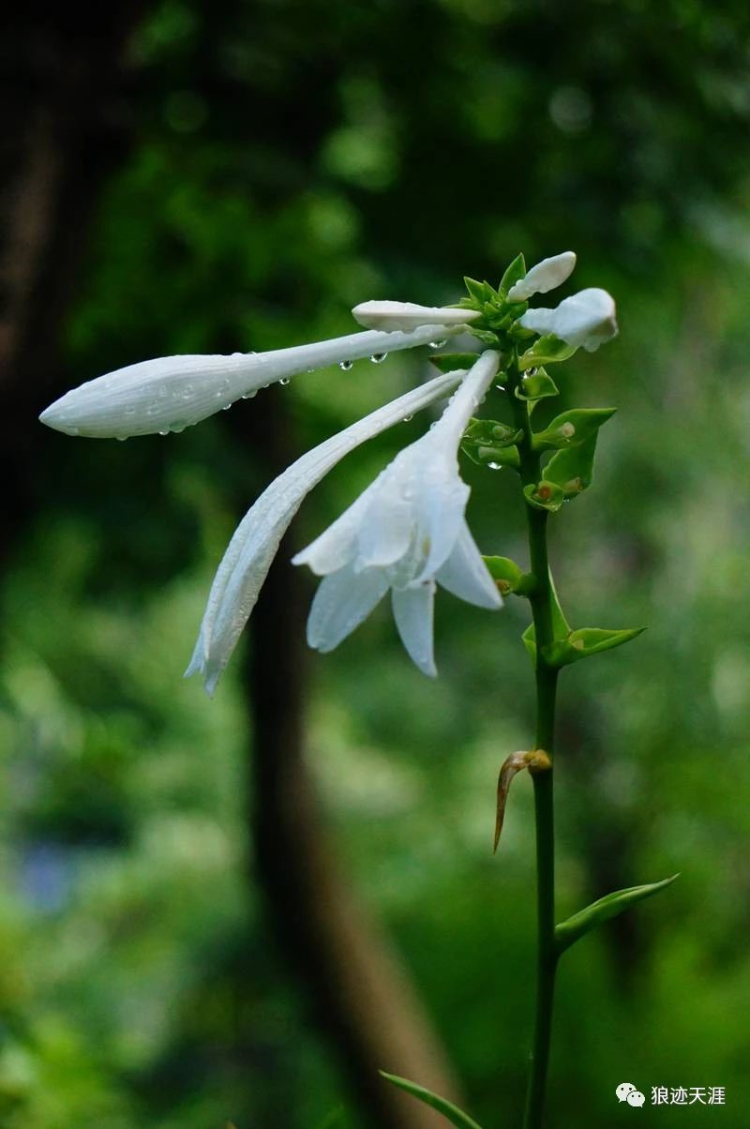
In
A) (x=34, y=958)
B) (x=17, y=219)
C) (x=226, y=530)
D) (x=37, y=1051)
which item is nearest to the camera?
(x=37, y=1051)

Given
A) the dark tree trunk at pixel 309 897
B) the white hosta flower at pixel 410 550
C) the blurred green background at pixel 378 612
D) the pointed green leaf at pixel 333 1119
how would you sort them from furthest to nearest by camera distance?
the dark tree trunk at pixel 309 897 < the blurred green background at pixel 378 612 < the pointed green leaf at pixel 333 1119 < the white hosta flower at pixel 410 550

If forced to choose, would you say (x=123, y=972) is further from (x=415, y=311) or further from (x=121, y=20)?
(x=415, y=311)

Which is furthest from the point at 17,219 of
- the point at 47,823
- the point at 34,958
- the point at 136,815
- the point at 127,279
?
the point at 47,823

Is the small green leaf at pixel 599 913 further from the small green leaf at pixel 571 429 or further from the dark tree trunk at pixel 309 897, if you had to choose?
the dark tree trunk at pixel 309 897

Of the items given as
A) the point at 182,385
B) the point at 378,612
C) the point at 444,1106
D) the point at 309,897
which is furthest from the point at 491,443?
the point at 378,612

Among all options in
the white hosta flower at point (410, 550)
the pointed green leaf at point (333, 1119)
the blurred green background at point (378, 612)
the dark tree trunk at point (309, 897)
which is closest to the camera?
the white hosta flower at point (410, 550)

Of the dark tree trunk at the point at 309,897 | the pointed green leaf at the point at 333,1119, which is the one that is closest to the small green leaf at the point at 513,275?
the pointed green leaf at the point at 333,1119

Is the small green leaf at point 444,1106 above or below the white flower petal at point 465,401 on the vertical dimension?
below
